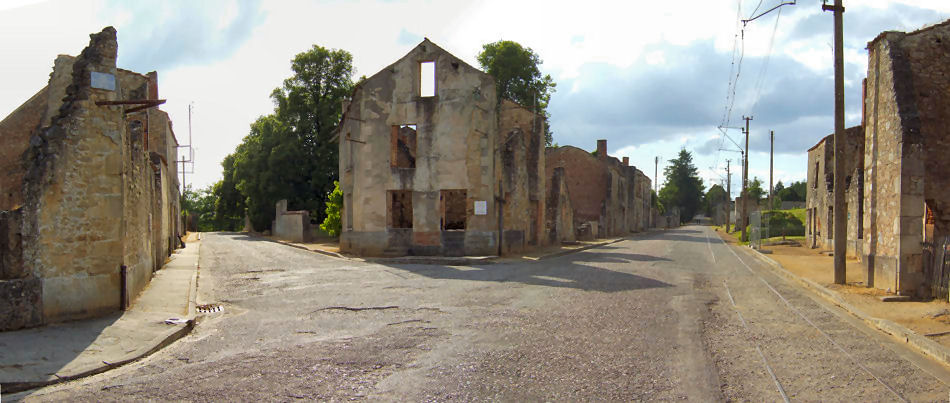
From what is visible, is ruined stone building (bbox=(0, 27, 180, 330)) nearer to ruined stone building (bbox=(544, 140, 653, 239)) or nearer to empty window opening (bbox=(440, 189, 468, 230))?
empty window opening (bbox=(440, 189, 468, 230))

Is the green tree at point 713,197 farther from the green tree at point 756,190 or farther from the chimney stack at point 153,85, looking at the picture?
the chimney stack at point 153,85

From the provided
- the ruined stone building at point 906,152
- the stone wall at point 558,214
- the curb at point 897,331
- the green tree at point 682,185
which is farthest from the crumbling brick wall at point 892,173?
the green tree at point 682,185

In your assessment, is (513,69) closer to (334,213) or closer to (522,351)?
(334,213)

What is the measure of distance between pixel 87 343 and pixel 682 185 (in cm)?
11380

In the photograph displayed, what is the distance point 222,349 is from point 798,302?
10.7m

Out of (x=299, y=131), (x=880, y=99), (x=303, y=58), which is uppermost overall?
(x=303, y=58)

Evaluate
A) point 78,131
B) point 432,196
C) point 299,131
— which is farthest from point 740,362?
point 299,131

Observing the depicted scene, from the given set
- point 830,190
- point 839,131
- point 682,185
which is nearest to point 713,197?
point 682,185

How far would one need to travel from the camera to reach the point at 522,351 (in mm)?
6969

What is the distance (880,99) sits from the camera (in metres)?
13.4

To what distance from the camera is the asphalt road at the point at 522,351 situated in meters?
5.56

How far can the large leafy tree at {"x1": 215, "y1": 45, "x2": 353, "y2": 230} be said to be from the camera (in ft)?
144

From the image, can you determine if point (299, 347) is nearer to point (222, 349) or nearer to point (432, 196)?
point (222, 349)

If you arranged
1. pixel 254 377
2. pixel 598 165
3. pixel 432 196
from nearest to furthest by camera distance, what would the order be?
1. pixel 254 377
2. pixel 432 196
3. pixel 598 165
